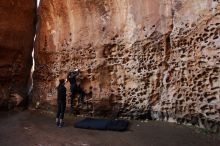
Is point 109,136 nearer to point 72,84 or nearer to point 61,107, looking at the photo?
point 61,107

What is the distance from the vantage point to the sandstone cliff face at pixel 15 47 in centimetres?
1263

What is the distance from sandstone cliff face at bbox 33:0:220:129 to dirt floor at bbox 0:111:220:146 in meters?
0.47

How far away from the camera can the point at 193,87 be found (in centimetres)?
758

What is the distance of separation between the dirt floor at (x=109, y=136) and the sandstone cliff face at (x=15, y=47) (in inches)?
142

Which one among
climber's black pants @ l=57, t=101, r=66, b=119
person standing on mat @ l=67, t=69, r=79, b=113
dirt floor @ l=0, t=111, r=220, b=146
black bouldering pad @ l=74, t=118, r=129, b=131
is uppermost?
person standing on mat @ l=67, t=69, r=79, b=113

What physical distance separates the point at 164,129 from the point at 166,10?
3.35m

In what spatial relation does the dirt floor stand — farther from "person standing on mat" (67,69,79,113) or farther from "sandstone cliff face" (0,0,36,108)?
"sandstone cliff face" (0,0,36,108)

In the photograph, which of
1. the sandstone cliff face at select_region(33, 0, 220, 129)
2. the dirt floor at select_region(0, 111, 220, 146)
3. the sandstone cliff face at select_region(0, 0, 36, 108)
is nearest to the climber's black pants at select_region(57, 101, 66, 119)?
the dirt floor at select_region(0, 111, 220, 146)

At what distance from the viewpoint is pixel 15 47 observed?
42.9 feet

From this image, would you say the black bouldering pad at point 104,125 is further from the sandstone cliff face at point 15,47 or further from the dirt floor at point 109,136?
the sandstone cliff face at point 15,47

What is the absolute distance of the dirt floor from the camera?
687cm

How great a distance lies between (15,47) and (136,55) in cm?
630

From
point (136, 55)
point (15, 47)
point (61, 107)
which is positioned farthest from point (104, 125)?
point (15, 47)

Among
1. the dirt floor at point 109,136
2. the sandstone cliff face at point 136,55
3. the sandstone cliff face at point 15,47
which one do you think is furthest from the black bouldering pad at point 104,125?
the sandstone cliff face at point 15,47
